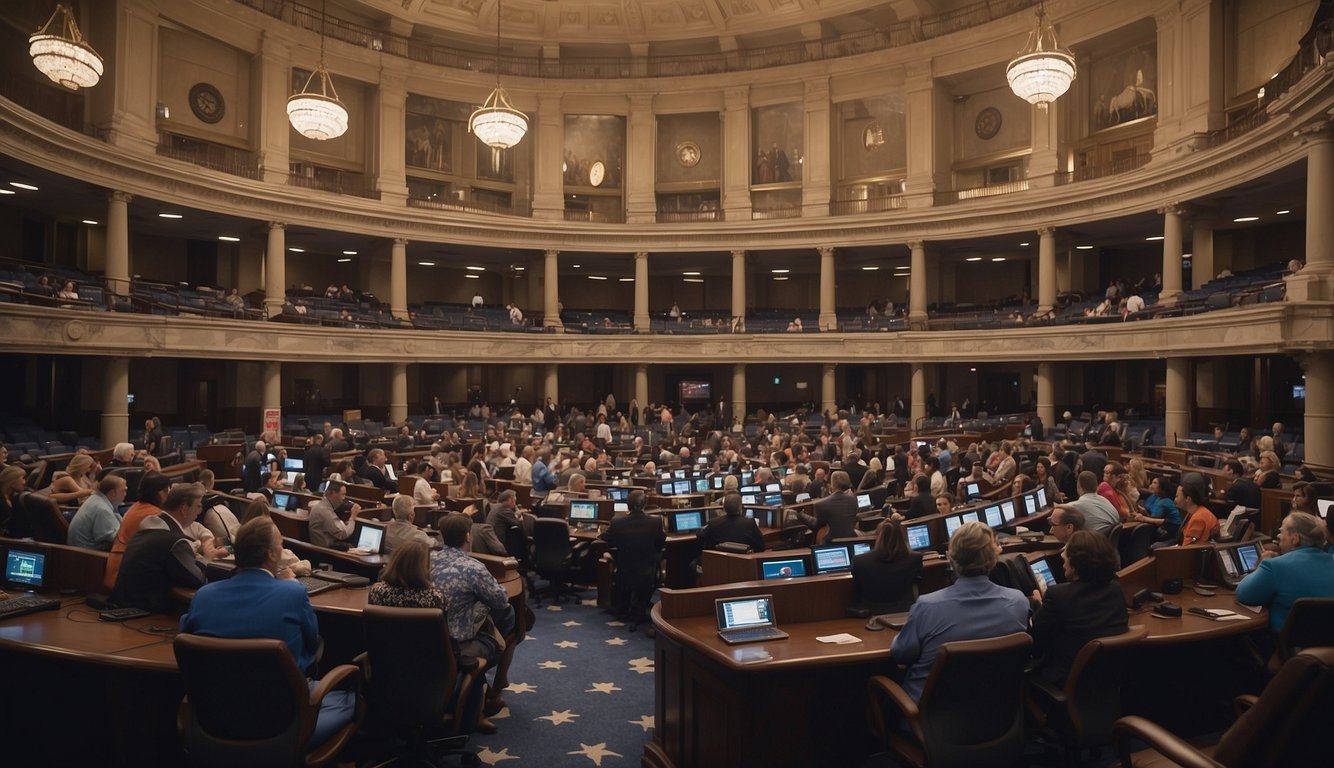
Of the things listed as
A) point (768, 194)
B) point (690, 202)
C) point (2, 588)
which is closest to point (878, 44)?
point (768, 194)

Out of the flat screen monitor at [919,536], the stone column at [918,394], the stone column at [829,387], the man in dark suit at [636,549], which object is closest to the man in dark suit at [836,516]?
the flat screen monitor at [919,536]

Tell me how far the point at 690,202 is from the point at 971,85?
13.2 meters

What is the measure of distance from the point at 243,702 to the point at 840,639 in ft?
11.4

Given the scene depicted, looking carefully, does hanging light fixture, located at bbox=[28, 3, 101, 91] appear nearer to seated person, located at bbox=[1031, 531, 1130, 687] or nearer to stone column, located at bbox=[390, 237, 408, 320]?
stone column, located at bbox=[390, 237, 408, 320]

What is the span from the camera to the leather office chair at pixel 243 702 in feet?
13.0

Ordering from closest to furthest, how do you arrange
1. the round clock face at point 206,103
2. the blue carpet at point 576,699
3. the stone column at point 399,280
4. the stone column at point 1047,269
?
the blue carpet at point 576,699 < the stone column at point 1047,269 < the round clock face at point 206,103 < the stone column at point 399,280

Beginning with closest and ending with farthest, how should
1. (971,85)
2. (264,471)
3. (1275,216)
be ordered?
(264,471) → (1275,216) → (971,85)

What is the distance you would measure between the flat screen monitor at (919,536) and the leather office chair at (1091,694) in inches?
152

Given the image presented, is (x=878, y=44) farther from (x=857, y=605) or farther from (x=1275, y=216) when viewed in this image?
(x=857, y=605)

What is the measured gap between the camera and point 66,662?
16.5 ft

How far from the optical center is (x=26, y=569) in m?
6.21

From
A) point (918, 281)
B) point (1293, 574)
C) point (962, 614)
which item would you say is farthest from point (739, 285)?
point (962, 614)

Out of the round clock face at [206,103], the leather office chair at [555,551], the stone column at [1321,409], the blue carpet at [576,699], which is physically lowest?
the blue carpet at [576,699]

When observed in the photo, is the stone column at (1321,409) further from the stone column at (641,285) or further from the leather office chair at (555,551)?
the stone column at (641,285)
